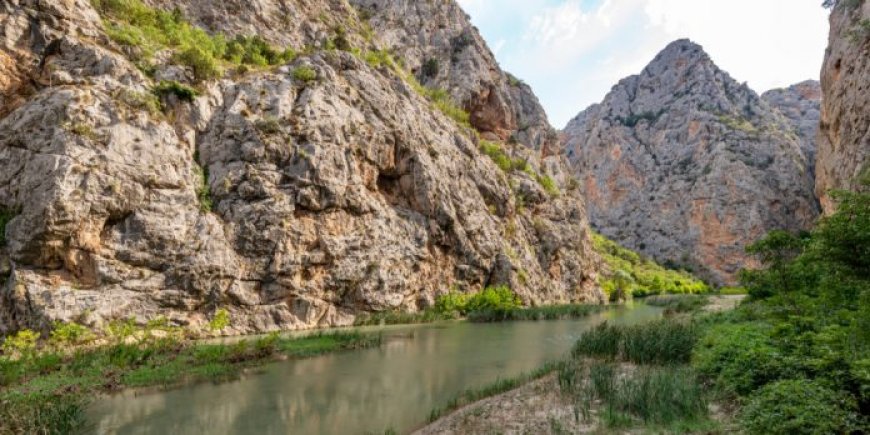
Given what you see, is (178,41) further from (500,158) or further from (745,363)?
(745,363)

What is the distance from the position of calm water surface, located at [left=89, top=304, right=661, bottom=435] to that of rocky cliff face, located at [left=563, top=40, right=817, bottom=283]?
113767 millimetres

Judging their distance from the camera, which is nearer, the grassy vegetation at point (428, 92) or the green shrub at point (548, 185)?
the grassy vegetation at point (428, 92)

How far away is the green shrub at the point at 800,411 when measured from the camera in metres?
7.85

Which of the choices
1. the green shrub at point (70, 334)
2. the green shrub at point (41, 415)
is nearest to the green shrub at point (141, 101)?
the green shrub at point (70, 334)

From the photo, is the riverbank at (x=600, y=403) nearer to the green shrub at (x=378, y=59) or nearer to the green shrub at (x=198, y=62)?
the green shrub at (x=198, y=62)

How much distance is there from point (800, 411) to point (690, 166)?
6225 inches

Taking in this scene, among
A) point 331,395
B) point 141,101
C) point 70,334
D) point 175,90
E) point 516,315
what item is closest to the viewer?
point 331,395

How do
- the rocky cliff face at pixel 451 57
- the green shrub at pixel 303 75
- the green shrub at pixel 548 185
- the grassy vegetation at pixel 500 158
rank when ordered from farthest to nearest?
the rocky cliff face at pixel 451 57 → the green shrub at pixel 548 185 → the grassy vegetation at pixel 500 158 → the green shrub at pixel 303 75

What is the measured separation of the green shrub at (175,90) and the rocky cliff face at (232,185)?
0.21 metres

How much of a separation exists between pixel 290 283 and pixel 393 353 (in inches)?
684

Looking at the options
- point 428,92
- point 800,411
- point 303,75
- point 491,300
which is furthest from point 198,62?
point 800,411

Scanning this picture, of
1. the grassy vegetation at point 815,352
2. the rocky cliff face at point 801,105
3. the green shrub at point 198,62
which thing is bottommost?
the grassy vegetation at point 815,352

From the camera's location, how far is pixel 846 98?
1548 inches

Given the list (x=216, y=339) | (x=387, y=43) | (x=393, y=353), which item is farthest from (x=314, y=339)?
(x=387, y=43)
